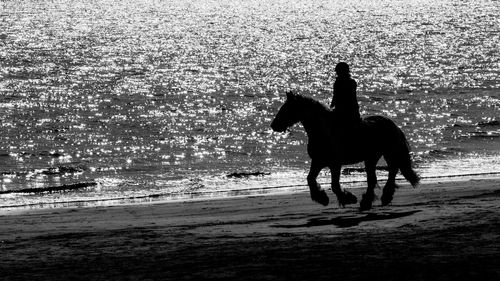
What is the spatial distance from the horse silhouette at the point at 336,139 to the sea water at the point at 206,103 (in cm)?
726

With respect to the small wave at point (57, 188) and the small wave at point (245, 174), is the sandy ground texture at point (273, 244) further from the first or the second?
the small wave at point (245, 174)

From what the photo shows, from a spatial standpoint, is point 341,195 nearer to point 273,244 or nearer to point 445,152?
point 273,244

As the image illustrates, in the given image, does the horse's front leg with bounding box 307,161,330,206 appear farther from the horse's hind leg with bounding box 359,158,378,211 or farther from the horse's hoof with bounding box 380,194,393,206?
the horse's hoof with bounding box 380,194,393,206

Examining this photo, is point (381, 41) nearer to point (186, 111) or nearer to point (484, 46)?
point (484, 46)

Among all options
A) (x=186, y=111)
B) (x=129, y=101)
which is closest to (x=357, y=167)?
(x=186, y=111)

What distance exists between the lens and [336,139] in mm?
16094

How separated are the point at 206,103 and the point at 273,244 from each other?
4041cm

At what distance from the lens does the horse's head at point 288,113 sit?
1614 centimetres

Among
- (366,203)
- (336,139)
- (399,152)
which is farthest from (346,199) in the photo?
(399,152)

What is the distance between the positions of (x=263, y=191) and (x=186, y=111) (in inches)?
1019

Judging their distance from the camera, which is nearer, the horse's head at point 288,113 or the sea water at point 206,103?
the horse's head at point 288,113

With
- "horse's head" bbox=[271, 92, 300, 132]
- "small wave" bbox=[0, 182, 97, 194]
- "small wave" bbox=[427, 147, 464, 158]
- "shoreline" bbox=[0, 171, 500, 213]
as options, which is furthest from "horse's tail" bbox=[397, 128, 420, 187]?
"small wave" bbox=[427, 147, 464, 158]

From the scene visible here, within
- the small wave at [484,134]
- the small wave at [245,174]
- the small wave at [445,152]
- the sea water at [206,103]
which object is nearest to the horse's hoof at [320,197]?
the sea water at [206,103]

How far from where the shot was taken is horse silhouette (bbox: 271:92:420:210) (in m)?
16.0
